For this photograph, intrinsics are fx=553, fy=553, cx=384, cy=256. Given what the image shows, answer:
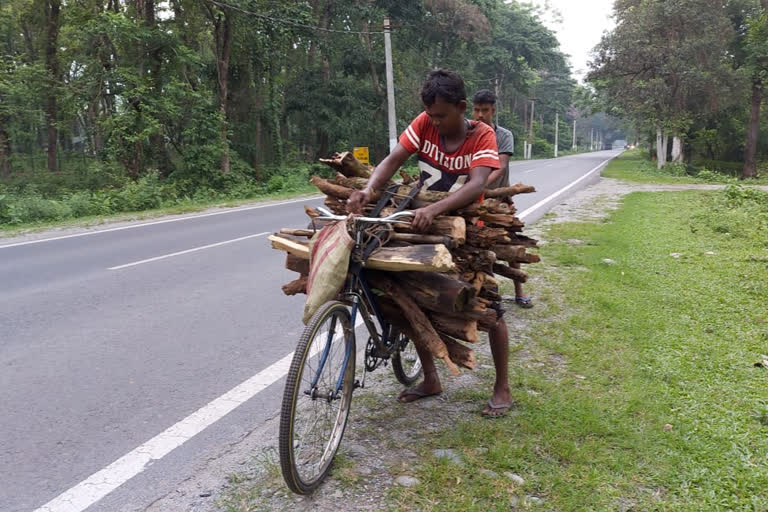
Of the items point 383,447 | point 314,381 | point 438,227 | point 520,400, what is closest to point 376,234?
point 438,227

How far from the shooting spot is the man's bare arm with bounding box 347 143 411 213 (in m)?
2.97

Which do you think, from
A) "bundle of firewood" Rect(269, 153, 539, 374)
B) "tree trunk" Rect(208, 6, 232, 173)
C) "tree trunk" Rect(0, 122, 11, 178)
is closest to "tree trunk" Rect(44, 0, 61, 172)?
"tree trunk" Rect(0, 122, 11, 178)

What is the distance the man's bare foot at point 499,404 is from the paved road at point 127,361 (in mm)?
1344

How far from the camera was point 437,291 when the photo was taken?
274 centimetres

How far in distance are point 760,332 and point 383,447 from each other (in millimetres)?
3461

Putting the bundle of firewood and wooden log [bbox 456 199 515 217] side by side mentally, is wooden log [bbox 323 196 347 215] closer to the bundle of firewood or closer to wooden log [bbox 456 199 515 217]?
the bundle of firewood

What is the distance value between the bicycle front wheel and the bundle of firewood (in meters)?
0.33

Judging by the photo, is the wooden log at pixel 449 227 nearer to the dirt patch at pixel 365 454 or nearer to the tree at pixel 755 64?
the dirt patch at pixel 365 454

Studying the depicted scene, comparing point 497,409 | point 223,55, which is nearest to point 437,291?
point 497,409

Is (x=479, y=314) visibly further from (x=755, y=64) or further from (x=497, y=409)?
(x=755, y=64)

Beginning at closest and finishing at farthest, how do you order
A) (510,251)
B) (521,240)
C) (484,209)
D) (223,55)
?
(484,209) < (510,251) < (521,240) < (223,55)

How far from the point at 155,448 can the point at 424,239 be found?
1.83 meters

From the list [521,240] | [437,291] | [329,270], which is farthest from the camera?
[521,240]

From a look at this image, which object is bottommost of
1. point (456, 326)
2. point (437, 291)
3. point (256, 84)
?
point (456, 326)
